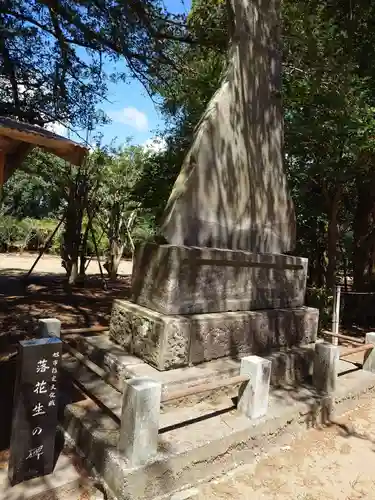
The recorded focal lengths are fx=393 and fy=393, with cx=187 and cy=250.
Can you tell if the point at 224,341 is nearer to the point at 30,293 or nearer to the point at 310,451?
the point at 310,451

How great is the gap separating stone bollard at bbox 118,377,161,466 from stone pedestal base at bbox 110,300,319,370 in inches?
33.9

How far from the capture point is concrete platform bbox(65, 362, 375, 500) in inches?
109

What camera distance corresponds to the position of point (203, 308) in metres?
4.18

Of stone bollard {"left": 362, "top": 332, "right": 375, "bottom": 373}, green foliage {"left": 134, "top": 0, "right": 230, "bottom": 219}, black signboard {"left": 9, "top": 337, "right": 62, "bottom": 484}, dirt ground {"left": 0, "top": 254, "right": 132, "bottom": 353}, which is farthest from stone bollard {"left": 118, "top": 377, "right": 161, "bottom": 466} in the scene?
green foliage {"left": 134, "top": 0, "right": 230, "bottom": 219}

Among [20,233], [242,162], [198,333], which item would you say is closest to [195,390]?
[198,333]

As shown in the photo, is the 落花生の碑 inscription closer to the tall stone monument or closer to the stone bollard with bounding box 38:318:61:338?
the tall stone monument

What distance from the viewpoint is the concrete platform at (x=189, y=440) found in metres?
2.78

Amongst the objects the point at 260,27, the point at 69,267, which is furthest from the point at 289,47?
the point at 69,267

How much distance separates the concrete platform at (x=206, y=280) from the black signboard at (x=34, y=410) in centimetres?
134

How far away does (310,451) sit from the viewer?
3.72 m

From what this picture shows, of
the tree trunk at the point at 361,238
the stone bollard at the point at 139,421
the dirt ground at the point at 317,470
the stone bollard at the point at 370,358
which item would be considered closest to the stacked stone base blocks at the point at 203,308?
the stone bollard at the point at 139,421

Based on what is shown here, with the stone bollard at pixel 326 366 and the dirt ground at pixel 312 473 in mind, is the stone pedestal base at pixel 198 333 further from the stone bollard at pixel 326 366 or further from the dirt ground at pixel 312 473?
the dirt ground at pixel 312 473

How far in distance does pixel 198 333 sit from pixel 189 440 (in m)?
1.07

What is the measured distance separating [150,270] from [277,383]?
195 cm
